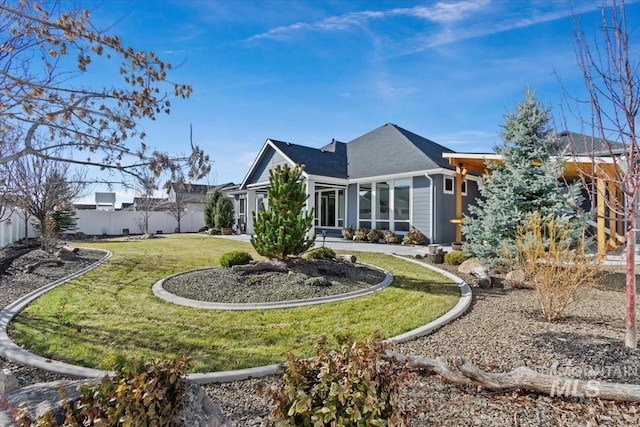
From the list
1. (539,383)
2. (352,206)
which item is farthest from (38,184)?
(539,383)

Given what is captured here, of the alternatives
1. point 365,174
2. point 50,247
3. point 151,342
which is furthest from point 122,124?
point 365,174

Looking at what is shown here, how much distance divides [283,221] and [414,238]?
8776mm

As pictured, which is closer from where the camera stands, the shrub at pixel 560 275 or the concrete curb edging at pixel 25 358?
the concrete curb edging at pixel 25 358

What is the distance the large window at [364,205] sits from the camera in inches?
714

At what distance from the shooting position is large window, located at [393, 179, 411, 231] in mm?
16547

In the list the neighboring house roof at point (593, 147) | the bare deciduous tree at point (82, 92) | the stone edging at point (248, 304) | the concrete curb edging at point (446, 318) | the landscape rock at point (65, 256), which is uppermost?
the bare deciduous tree at point (82, 92)

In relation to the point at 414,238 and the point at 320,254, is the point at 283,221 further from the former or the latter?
the point at 414,238

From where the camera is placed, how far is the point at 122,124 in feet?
15.3

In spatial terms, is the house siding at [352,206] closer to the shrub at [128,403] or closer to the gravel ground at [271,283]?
the gravel ground at [271,283]

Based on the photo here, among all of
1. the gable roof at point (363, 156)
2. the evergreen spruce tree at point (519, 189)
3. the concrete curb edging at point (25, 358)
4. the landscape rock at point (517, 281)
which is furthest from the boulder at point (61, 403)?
the gable roof at point (363, 156)

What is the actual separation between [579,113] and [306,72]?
837 centimetres

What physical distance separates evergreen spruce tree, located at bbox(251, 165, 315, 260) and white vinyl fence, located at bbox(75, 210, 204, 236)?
2050 centimetres

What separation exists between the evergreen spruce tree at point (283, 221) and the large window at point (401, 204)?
29.0ft

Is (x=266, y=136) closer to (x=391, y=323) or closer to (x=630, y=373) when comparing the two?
(x=391, y=323)
